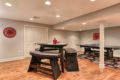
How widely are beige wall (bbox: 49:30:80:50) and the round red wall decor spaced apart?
2.45 metres

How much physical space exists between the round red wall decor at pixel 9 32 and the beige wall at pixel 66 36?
245 cm

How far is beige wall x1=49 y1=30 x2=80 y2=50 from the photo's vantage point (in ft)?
19.0

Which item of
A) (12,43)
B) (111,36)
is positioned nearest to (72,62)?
(12,43)

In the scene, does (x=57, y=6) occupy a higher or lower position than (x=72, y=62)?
higher

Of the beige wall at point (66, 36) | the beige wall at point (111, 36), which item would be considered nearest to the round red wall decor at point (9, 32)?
the beige wall at point (66, 36)

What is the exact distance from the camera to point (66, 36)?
6.61 m

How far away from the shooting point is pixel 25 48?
4520 millimetres

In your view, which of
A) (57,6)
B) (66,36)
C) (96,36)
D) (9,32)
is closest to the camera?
(57,6)

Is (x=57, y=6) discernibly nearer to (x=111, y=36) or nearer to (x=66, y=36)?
(x=66, y=36)

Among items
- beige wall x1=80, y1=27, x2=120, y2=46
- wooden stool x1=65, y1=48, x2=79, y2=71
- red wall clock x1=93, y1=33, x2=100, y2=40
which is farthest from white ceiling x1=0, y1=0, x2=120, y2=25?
red wall clock x1=93, y1=33, x2=100, y2=40

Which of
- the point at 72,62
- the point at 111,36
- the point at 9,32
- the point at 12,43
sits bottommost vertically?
the point at 72,62

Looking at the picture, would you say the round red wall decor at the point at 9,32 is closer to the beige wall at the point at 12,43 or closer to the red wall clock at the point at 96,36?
the beige wall at the point at 12,43

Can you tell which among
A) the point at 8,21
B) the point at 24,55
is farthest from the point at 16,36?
the point at 24,55

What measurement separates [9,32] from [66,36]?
170 inches
